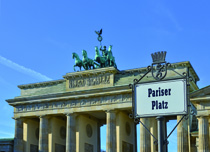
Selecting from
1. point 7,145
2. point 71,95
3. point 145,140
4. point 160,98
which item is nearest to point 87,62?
point 71,95

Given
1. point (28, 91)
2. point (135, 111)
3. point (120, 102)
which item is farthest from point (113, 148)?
point (135, 111)

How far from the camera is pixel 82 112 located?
60250mm

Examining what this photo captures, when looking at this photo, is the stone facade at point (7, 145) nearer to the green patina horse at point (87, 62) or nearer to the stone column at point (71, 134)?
the stone column at point (71, 134)

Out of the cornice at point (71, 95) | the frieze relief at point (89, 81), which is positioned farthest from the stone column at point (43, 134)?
the frieze relief at point (89, 81)

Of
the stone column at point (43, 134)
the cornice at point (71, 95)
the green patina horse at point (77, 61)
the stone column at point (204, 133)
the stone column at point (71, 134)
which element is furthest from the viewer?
the green patina horse at point (77, 61)

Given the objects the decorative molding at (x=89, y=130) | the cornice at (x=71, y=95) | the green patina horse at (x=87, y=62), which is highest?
the green patina horse at (x=87, y=62)

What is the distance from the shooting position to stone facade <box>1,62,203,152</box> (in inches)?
2248

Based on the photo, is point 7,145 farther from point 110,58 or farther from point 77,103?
point 110,58

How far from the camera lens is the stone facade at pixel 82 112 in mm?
57094

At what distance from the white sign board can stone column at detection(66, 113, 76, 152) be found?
5025 centimetres

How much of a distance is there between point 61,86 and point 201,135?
25.9 meters

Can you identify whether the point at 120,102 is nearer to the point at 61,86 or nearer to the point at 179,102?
the point at 61,86

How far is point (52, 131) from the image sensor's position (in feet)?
208

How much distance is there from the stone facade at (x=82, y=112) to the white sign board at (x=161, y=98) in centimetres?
4444
